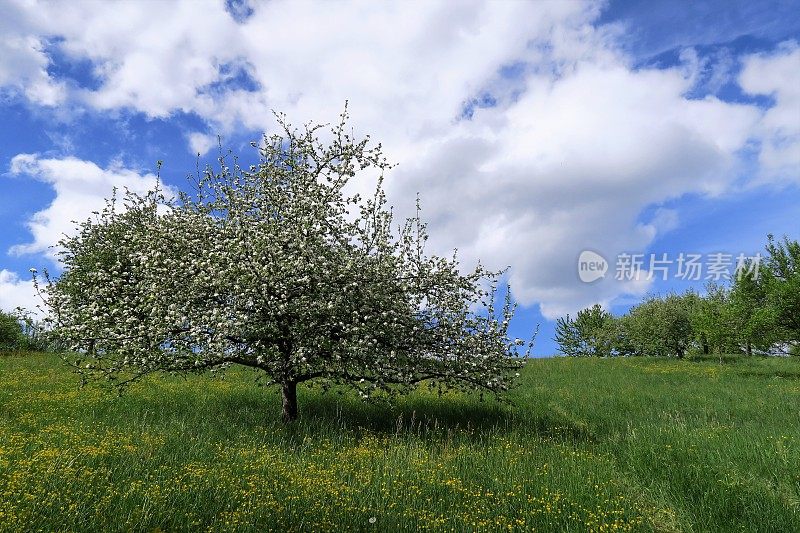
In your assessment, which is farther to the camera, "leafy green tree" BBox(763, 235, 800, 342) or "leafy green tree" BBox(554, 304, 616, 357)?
"leafy green tree" BBox(554, 304, 616, 357)

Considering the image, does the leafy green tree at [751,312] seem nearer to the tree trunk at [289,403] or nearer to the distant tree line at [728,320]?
the distant tree line at [728,320]

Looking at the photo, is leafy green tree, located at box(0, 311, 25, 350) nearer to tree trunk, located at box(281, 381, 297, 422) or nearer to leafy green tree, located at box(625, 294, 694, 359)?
tree trunk, located at box(281, 381, 297, 422)

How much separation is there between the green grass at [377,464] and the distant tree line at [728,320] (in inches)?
790

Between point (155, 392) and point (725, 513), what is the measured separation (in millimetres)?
17778

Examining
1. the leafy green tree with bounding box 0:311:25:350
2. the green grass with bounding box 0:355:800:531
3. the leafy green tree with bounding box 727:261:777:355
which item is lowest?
the green grass with bounding box 0:355:800:531

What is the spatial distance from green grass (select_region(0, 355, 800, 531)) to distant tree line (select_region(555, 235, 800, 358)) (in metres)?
20.1

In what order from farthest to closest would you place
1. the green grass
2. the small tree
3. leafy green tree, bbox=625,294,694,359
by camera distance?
leafy green tree, bbox=625,294,694,359 < the small tree < the green grass

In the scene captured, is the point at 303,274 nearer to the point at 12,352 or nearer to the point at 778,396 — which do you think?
the point at 778,396

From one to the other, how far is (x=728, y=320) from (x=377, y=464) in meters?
38.0

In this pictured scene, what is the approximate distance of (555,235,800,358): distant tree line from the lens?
120 feet

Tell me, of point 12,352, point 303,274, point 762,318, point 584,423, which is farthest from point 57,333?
point 762,318

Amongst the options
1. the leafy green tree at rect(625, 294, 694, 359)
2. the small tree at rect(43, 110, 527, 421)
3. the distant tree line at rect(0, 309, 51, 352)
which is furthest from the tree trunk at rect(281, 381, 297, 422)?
the leafy green tree at rect(625, 294, 694, 359)

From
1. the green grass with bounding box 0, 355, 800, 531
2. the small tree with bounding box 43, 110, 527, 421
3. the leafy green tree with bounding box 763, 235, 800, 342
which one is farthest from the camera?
the leafy green tree with bounding box 763, 235, 800, 342

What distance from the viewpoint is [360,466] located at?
10750 millimetres
